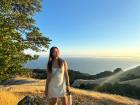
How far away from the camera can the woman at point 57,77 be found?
38.0 feet

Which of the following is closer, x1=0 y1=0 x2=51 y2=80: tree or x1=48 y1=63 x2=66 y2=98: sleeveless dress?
x1=48 y1=63 x2=66 y2=98: sleeveless dress

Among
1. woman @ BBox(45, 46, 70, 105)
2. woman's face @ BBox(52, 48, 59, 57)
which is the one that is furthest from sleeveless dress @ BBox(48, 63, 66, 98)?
woman's face @ BBox(52, 48, 59, 57)

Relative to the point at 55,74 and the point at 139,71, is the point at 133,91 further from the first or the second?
the point at 55,74

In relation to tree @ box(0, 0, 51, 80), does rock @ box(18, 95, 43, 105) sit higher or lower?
lower

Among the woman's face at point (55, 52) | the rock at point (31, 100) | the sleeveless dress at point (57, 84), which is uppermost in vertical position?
the woman's face at point (55, 52)

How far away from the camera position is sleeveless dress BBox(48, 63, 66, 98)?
11.6 m

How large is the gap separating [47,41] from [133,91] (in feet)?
62.4

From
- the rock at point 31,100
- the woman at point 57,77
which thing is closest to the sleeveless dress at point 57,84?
the woman at point 57,77

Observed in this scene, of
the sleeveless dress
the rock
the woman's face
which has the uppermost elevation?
the woman's face

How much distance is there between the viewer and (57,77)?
11.6m

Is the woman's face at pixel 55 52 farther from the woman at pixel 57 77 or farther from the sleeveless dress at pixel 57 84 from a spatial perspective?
the sleeveless dress at pixel 57 84

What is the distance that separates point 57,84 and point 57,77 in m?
0.21

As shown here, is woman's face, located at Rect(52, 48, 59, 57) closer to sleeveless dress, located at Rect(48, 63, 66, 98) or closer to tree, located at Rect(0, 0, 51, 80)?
sleeveless dress, located at Rect(48, 63, 66, 98)

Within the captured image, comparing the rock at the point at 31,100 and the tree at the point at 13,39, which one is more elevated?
the tree at the point at 13,39
